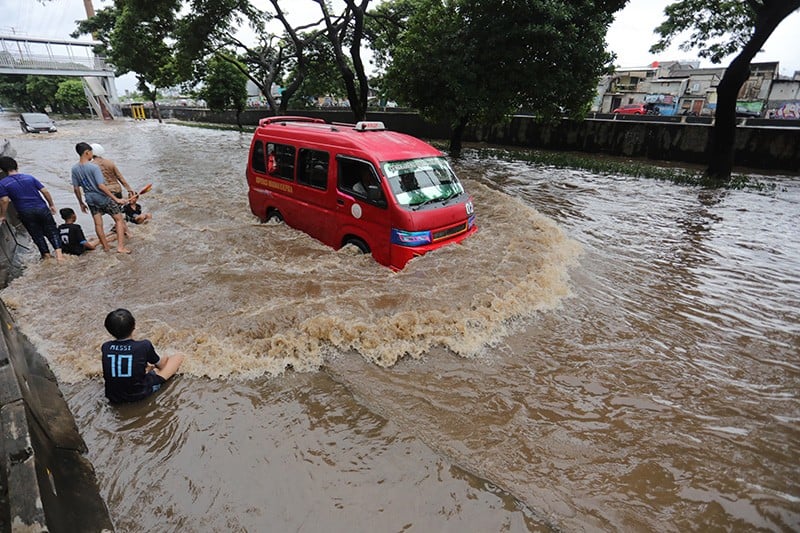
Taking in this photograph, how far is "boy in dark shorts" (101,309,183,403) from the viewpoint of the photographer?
11.3ft

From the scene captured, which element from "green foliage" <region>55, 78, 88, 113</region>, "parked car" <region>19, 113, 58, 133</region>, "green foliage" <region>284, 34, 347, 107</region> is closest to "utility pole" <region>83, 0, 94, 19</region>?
"green foliage" <region>55, 78, 88, 113</region>

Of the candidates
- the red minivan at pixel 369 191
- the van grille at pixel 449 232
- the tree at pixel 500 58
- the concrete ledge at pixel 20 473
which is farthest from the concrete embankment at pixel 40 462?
the tree at pixel 500 58

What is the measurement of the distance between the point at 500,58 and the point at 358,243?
11314 mm

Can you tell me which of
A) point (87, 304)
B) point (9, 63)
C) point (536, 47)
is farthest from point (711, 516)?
point (9, 63)

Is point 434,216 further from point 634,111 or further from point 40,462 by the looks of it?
point 634,111

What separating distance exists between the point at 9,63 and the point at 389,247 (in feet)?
176

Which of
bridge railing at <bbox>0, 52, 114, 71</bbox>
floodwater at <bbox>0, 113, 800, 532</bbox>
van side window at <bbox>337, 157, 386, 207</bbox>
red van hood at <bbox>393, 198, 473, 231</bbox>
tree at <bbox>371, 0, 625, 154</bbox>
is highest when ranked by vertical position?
bridge railing at <bbox>0, 52, 114, 71</bbox>

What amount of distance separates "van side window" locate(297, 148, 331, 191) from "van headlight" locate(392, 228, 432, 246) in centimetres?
168

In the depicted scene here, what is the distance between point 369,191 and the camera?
548 cm

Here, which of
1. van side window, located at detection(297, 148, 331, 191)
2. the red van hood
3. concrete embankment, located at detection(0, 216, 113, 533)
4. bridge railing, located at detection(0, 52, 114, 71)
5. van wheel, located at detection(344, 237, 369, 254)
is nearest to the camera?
concrete embankment, located at detection(0, 216, 113, 533)

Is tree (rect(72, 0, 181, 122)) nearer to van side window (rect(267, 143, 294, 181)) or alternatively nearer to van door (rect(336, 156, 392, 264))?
van side window (rect(267, 143, 294, 181))

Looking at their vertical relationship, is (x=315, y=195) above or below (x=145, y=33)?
below

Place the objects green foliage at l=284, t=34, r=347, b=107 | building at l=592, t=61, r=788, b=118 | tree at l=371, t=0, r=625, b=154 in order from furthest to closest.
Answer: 1. building at l=592, t=61, r=788, b=118
2. green foliage at l=284, t=34, r=347, b=107
3. tree at l=371, t=0, r=625, b=154

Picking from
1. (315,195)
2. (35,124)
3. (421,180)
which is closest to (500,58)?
(421,180)
